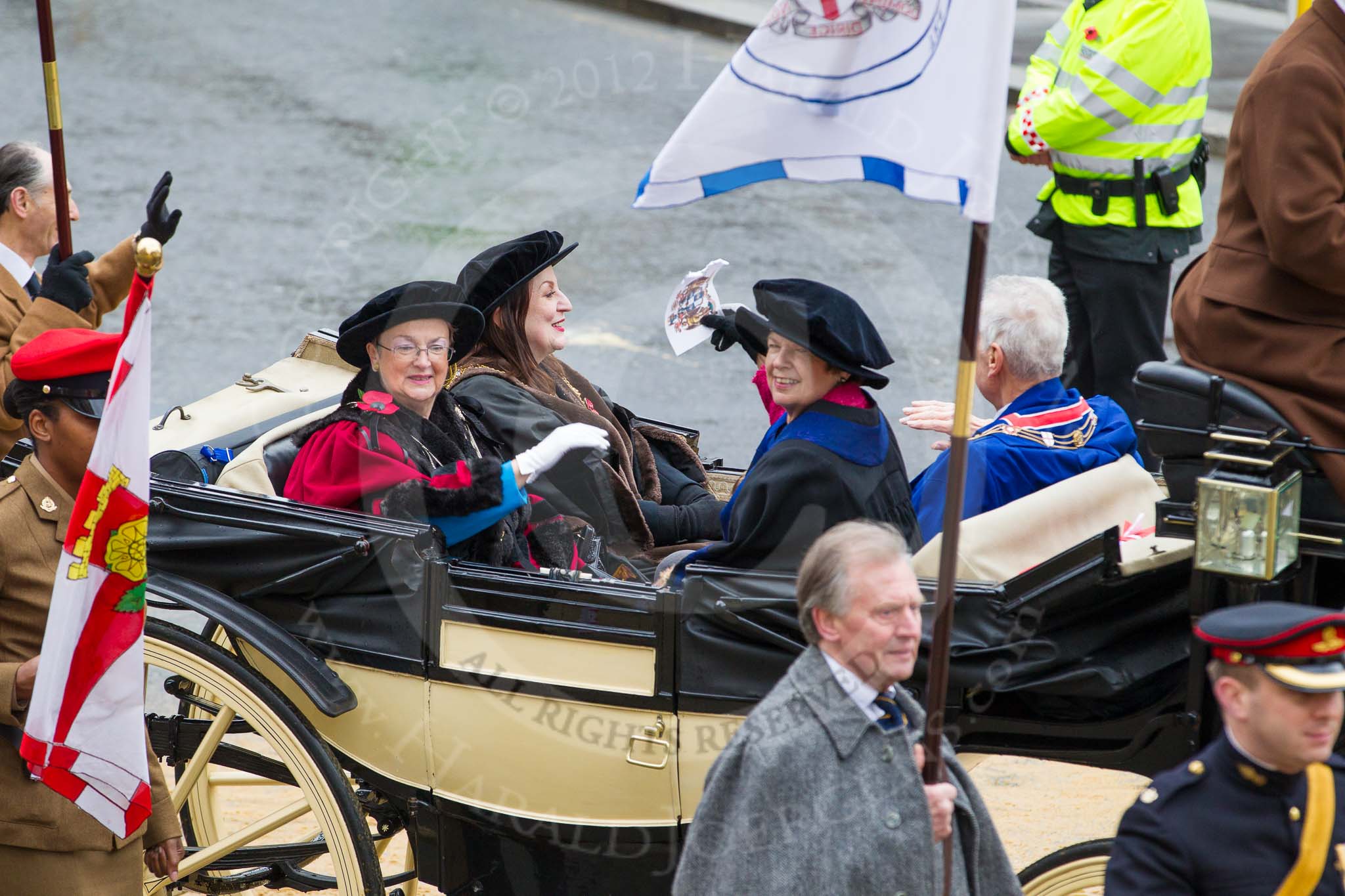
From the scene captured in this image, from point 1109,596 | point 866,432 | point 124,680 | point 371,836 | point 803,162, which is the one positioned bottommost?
point 371,836

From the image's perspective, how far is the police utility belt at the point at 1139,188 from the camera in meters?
5.54

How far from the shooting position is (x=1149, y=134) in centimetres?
553

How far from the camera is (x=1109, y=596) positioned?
291 cm

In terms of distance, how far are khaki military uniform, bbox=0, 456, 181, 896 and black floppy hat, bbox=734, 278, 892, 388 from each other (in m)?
1.45

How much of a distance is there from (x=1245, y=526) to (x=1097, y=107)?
10.5 feet

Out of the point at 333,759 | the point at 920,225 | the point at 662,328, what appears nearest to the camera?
the point at 333,759

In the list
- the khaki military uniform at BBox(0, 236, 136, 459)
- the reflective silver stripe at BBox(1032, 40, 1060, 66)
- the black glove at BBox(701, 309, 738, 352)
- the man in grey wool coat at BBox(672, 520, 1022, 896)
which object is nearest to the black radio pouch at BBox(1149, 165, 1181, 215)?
the reflective silver stripe at BBox(1032, 40, 1060, 66)

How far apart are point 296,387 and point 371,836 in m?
1.51

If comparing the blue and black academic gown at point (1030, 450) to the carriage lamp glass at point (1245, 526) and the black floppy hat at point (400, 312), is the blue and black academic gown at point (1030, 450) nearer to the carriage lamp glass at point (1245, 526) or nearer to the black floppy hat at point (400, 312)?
the carriage lamp glass at point (1245, 526)

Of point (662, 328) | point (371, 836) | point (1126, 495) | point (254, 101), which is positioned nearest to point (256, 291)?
point (662, 328)

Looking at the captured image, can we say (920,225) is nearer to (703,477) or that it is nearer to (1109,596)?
(703,477)

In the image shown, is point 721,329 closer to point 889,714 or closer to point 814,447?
point 814,447

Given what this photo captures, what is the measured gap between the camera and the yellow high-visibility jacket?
17.9ft

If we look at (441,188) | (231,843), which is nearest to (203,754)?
(231,843)
